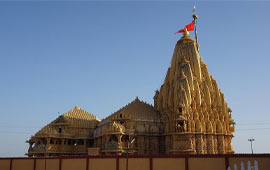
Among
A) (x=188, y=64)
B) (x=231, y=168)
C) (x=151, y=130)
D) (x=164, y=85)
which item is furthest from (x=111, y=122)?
(x=231, y=168)

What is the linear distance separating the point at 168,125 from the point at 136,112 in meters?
7.62

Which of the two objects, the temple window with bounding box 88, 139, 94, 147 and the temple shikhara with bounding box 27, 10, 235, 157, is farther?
the temple window with bounding box 88, 139, 94, 147

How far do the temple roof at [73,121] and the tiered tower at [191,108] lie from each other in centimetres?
1705

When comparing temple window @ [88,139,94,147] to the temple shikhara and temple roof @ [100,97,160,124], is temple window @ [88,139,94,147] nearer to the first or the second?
the temple shikhara

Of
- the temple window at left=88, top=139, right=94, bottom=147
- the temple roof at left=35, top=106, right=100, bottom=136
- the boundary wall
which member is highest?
the temple roof at left=35, top=106, right=100, bottom=136

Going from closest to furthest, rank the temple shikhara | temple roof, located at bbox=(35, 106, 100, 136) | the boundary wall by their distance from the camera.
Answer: the boundary wall
the temple shikhara
temple roof, located at bbox=(35, 106, 100, 136)

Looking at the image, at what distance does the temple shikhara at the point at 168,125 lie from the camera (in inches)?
2240

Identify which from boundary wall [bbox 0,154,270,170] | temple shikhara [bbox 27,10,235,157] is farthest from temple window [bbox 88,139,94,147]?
boundary wall [bbox 0,154,270,170]

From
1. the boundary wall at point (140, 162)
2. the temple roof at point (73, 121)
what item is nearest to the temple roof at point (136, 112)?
the temple roof at point (73, 121)

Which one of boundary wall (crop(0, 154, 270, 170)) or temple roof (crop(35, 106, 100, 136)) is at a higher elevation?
temple roof (crop(35, 106, 100, 136))

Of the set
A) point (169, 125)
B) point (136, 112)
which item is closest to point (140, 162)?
point (169, 125)

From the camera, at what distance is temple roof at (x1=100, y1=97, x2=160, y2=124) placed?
198ft

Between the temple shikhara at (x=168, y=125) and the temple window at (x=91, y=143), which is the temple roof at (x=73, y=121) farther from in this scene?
the temple window at (x=91, y=143)

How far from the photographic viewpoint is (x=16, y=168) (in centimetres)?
4291
